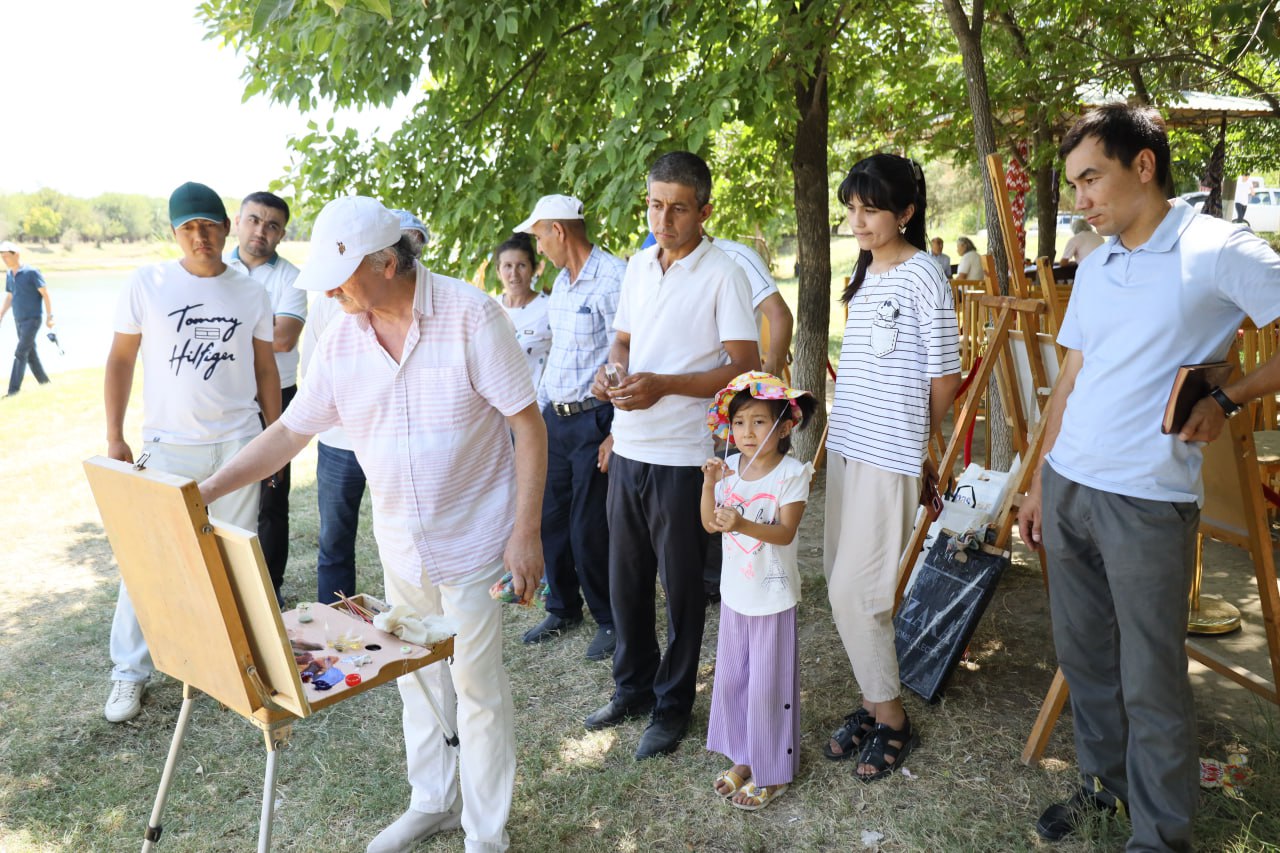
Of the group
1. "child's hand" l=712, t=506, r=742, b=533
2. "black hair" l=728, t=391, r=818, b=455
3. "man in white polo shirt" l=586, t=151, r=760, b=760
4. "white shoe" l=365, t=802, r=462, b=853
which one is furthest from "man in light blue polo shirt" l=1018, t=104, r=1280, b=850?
"white shoe" l=365, t=802, r=462, b=853

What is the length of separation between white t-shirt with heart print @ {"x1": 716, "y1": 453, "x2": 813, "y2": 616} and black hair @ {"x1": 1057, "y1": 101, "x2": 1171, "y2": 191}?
3.90ft

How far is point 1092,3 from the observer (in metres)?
7.12

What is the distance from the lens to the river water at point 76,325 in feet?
56.9

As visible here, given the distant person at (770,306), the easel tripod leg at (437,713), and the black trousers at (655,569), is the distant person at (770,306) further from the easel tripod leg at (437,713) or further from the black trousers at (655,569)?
the easel tripod leg at (437,713)

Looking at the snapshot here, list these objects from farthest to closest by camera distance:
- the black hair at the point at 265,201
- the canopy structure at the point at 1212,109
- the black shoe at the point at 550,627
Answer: the canopy structure at the point at 1212,109 < the black hair at the point at 265,201 < the black shoe at the point at 550,627

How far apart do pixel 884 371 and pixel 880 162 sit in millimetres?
649

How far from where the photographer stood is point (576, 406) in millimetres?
4102

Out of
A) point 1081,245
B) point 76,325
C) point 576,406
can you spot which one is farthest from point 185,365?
point 76,325

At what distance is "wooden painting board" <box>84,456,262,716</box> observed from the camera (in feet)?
6.23

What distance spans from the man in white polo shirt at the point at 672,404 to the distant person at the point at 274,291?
6.37ft

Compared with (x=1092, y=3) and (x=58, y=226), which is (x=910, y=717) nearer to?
(x=1092, y=3)

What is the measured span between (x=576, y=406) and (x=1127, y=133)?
245cm

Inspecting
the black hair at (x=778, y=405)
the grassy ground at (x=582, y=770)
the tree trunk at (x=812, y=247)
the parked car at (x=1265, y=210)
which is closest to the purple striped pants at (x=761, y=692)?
the grassy ground at (x=582, y=770)

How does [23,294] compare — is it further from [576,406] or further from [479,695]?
[479,695]
